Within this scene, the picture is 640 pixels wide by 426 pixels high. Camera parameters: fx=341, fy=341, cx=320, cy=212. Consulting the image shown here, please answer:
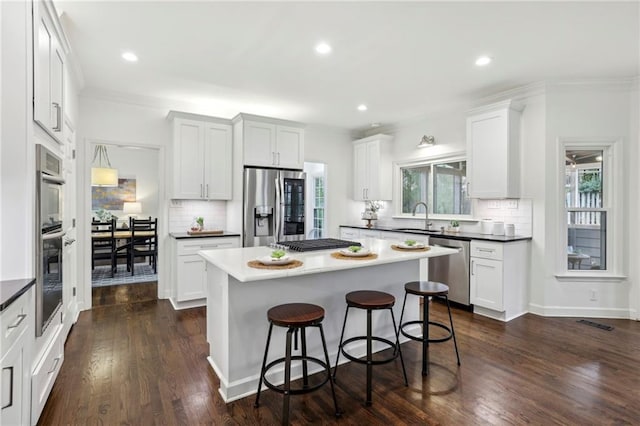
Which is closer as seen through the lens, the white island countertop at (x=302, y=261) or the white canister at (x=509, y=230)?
the white island countertop at (x=302, y=261)

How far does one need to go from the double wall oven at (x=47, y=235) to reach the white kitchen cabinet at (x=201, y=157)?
1859 mm

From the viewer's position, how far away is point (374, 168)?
233 inches

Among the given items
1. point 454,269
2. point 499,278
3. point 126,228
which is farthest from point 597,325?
point 126,228

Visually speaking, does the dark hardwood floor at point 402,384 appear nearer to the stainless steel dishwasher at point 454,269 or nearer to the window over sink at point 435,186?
the stainless steel dishwasher at point 454,269

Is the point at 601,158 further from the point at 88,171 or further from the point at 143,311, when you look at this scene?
the point at 88,171

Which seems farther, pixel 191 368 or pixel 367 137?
pixel 367 137

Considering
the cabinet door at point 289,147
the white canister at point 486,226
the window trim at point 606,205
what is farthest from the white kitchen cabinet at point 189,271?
the window trim at point 606,205

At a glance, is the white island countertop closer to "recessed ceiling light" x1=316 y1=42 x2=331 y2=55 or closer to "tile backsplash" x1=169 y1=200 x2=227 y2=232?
"recessed ceiling light" x1=316 y1=42 x2=331 y2=55

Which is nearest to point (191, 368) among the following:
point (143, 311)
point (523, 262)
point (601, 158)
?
point (143, 311)

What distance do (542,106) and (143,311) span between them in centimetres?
523

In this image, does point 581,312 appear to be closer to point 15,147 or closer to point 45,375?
point 45,375

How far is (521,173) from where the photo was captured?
13.5 ft

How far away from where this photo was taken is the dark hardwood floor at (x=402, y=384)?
2.08 m

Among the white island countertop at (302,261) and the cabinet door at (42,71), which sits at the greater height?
the cabinet door at (42,71)
